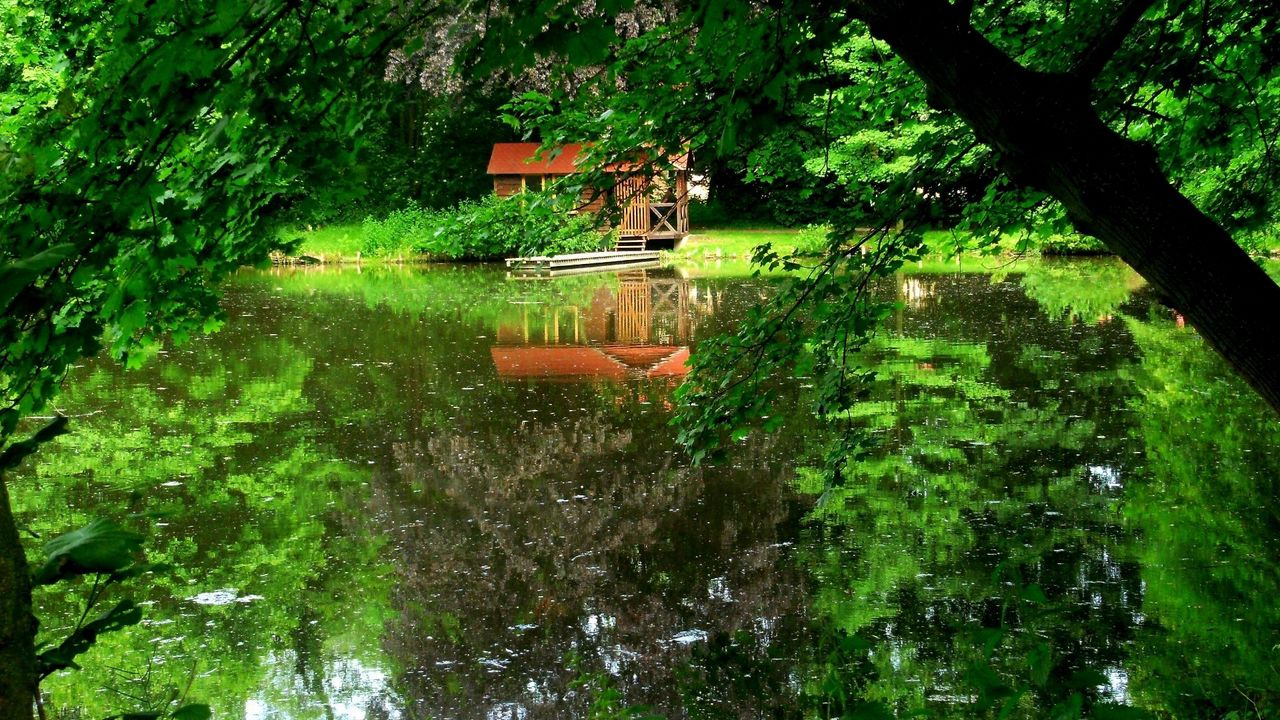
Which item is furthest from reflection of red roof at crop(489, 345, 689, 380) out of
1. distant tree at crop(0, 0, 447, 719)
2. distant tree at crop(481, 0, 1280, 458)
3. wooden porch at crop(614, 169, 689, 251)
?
wooden porch at crop(614, 169, 689, 251)

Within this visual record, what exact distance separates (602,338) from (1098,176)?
12.7 metres

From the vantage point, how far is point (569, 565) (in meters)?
6.56

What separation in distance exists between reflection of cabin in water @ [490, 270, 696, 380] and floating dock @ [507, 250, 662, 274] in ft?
20.0

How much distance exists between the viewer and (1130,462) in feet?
27.5

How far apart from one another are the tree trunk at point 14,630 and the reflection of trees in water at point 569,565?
8.44ft

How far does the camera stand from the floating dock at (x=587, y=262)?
88.1ft

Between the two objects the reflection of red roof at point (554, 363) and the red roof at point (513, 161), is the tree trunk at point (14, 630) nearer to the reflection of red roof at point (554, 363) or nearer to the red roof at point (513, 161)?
the reflection of red roof at point (554, 363)

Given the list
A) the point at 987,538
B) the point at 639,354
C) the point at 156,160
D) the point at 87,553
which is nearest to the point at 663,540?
the point at 987,538

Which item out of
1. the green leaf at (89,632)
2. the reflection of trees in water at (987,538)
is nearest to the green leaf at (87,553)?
the green leaf at (89,632)

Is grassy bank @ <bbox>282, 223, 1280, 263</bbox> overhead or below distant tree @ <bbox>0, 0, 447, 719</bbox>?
below

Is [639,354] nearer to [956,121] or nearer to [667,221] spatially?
[956,121]

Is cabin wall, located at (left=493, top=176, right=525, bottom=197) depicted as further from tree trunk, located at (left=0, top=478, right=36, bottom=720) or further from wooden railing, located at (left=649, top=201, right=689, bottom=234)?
tree trunk, located at (left=0, top=478, right=36, bottom=720)

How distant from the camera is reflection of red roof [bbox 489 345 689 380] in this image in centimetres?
1278

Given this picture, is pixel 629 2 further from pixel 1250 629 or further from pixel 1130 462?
pixel 1130 462
